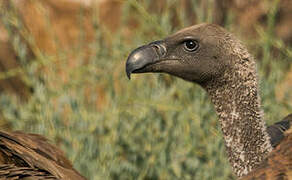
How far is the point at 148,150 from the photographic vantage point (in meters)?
4.27

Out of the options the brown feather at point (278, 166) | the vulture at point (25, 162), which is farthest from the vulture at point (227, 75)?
the vulture at point (25, 162)

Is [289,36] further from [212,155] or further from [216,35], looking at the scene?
[216,35]

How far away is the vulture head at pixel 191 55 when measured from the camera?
305 cm

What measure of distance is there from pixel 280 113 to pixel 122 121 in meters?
1.07

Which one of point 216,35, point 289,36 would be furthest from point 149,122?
point 289,36

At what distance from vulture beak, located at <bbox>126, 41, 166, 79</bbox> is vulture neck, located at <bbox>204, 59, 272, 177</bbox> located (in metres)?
0.32

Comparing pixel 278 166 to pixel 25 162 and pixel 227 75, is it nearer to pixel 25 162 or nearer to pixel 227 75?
pixel 227 75

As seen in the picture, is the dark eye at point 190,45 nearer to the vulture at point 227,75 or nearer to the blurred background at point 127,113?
the vulture at point 227,75

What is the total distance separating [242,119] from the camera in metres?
3.00

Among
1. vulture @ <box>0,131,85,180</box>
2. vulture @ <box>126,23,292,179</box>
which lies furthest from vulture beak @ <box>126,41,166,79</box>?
vulture @ <box>0,131,85,180</box>

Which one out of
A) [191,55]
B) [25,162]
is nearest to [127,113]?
[191,55]

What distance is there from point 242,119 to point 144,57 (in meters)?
0.54

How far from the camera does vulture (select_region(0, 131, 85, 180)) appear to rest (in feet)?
8.71

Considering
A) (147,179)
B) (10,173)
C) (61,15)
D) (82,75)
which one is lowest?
(147,179)
